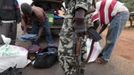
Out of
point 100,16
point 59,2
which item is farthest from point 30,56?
point 59,2

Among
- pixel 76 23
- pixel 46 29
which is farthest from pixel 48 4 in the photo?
pixel 76 23

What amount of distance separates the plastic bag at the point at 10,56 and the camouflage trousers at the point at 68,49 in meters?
1.86

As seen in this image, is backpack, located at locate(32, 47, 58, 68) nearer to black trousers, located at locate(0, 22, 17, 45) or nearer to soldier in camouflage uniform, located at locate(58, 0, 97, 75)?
black trousers, located at locate(0, 22, 17, 45)

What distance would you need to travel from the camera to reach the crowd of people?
10.3 ft

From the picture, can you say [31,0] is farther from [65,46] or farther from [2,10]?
[65,46]

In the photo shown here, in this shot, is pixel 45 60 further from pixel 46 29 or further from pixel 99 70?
pixel 46 29

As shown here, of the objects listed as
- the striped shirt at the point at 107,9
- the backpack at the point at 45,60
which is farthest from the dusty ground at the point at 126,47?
the backpack at the point at 45,60

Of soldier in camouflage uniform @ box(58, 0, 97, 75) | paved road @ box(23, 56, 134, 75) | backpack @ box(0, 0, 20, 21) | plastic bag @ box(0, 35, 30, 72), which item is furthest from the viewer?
backpack @ box(0, 0, 20, 21)

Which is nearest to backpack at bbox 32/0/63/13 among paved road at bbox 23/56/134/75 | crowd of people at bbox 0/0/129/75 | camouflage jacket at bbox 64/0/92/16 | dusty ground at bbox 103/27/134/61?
crowd of people at bbox 0/0/129/75

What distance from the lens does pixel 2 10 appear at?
20.6 ft

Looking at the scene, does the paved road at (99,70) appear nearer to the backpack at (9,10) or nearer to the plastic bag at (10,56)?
the plastic bag at (10,56)

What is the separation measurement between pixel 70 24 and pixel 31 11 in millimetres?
3273

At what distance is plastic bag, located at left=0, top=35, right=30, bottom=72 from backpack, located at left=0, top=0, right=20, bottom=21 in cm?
106

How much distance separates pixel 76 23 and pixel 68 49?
0.58 meters
